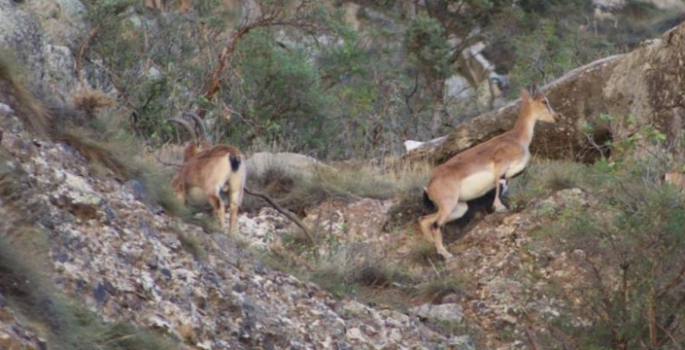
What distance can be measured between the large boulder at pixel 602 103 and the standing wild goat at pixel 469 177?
3.93ft

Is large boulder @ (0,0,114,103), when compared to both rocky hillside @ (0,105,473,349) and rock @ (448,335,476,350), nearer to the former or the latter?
rocky hillside @ (0,105,473,349)

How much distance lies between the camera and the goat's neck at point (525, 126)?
16.6m

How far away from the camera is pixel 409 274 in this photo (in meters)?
14.6

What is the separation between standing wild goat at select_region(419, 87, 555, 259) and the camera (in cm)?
1577

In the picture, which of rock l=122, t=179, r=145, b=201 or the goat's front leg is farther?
the goat's front leg

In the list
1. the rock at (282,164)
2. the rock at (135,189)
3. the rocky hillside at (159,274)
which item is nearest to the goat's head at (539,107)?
the rock at (282,164)

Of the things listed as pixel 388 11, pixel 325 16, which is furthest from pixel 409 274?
pixel 388 11

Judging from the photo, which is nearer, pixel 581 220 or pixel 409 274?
pixel 581 220

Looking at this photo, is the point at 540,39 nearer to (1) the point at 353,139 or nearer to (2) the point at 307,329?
(1) the point at 353,139

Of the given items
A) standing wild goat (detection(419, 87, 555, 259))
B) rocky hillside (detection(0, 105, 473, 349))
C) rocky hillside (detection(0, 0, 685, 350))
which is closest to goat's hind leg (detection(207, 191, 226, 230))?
rocky hillside (detection(0, 0, 685, 350))

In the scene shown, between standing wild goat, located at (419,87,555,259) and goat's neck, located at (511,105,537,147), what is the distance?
6 cm

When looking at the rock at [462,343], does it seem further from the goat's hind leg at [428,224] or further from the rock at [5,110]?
the rock at [5,110]

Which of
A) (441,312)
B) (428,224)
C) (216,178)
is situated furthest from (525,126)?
(216,178)

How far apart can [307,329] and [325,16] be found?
11406mm
